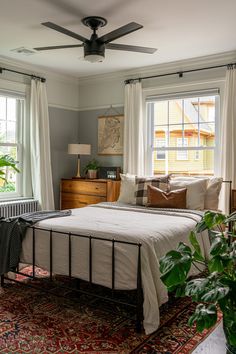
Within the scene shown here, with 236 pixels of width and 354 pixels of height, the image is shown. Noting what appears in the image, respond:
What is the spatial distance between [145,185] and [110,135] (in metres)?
1.78

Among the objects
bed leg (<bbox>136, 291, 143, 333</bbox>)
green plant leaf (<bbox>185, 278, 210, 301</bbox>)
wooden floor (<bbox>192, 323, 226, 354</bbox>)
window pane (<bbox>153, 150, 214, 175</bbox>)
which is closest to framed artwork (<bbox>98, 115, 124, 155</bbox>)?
window pane (<bbox>153, 150, 214, 175</bbox>)

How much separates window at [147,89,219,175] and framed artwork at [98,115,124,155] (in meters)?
0.52

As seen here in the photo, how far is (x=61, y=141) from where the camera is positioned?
5809 mm

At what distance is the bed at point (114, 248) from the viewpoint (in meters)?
2.39

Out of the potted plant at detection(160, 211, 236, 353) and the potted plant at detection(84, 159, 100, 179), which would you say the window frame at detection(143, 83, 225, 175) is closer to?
the potted plant at detection(84, 159, 100, 179)

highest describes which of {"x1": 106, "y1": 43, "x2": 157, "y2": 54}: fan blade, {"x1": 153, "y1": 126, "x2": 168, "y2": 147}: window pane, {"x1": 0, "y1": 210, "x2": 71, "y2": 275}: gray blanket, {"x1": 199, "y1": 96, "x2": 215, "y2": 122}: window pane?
{"x1": 106, "y1": 43, "x2": 157, "y2": 54}: fan blade

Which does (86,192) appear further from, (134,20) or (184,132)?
(134,20)

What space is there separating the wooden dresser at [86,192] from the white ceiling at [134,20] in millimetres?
1788

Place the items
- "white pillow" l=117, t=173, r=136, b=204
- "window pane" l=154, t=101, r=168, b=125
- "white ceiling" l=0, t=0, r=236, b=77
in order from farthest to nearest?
"window pane" l=154, t=101, r=168, b=125
"white pillow" l=117, t=173, r=136, b=204
"white ceiling" l=0, t=0, r=236, b=77

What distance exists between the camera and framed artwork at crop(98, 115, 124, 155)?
5574 millimetres

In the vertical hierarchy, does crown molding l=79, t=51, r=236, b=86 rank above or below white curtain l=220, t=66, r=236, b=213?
above

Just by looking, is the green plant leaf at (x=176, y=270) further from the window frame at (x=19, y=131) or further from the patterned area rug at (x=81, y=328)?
the window frame at (x=19, y=131)

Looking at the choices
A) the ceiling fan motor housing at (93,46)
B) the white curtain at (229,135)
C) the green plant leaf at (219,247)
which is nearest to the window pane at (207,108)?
the white curtain at (229,135)

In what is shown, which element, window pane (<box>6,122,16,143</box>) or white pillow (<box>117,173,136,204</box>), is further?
window pane (<box>6,122,16,143</box>)
